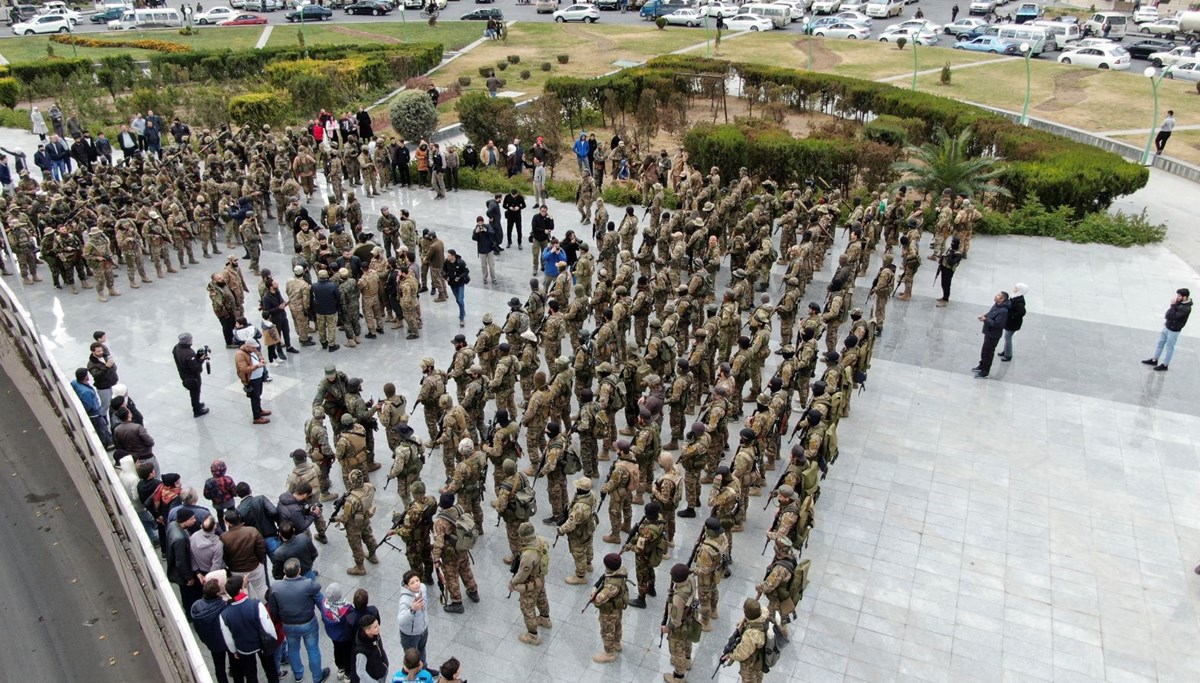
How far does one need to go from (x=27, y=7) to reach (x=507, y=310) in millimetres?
64334

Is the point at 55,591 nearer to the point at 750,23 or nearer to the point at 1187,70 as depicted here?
the point at 1187,70

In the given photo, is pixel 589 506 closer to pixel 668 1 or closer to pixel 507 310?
pixel 507 310

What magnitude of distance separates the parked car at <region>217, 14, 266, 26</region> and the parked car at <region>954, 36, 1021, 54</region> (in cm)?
4129

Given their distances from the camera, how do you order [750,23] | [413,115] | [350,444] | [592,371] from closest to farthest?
[350,444], [592,371], [413,115], [750,23]

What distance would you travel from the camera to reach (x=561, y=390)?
11305 millimetres

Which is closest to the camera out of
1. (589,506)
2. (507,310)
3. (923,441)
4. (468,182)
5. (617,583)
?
(617,583)

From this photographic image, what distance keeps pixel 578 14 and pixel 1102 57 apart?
28516 millimetres

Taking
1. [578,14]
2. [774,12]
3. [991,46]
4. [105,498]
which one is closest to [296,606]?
[105,498]

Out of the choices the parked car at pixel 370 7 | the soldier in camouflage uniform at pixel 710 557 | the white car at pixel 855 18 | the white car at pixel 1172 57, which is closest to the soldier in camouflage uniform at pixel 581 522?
the soldier in camouflage uniform at pixel 710 557

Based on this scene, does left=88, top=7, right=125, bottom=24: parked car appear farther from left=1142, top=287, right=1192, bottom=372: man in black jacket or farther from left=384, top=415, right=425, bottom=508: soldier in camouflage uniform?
left=1142, top=287, right=1192, bottom=372: man in black jacket

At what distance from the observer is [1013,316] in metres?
13.8

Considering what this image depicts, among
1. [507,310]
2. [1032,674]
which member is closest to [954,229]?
[507,310]

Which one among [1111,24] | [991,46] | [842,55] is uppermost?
[1111,24]

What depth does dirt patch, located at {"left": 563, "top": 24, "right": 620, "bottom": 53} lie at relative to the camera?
44375 millimetres
